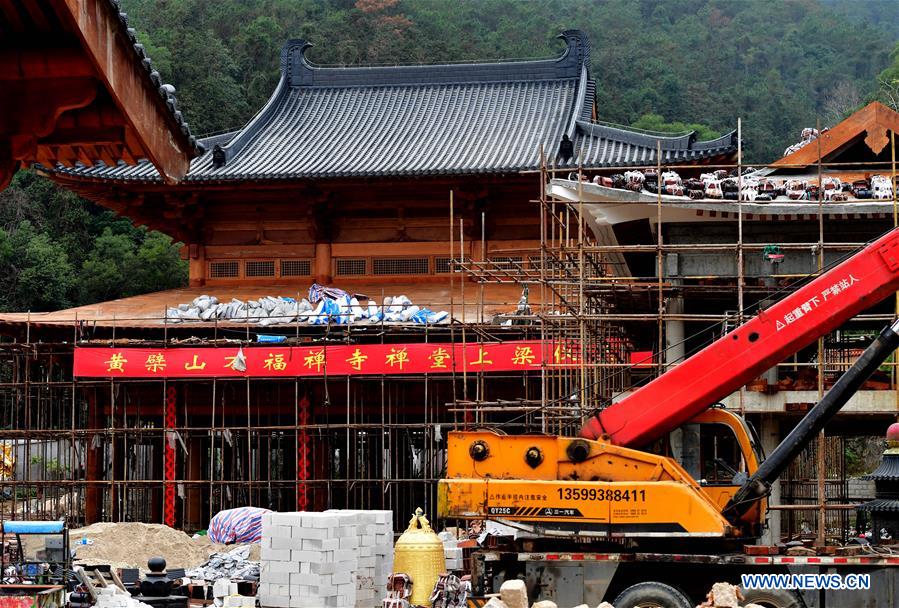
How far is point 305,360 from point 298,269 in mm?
4747

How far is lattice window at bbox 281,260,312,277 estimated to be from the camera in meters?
27.7

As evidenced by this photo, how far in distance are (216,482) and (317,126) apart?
11.6 m

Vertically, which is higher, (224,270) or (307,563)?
(224,270)

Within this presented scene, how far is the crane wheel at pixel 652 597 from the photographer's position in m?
13.4

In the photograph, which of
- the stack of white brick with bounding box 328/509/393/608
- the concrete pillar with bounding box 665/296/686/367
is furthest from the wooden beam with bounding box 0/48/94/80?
the concrete pillar with bounding box 665/296/686/367

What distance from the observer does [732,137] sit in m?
25.3

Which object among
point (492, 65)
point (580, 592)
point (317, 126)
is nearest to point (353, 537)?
point (580, 592)

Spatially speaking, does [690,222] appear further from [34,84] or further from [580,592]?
[34,84]

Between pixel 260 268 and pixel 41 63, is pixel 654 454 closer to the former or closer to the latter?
pixel 41 63

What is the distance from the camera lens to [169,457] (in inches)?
964

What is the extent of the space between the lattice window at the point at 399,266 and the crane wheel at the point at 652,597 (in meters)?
14.4

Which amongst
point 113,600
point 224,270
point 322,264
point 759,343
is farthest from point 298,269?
point 759,343

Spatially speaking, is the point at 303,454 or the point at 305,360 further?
the point at 303,454

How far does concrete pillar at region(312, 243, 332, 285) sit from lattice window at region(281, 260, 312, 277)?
22cm
